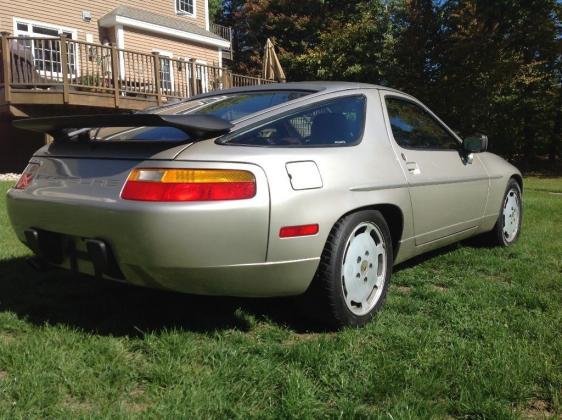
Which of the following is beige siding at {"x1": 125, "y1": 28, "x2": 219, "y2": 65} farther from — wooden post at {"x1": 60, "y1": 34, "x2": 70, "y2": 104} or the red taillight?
the red taillight

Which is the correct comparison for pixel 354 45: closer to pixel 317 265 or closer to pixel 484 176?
pixel 484 176

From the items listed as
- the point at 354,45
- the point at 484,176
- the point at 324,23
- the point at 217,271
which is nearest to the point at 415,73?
the point at 354,45

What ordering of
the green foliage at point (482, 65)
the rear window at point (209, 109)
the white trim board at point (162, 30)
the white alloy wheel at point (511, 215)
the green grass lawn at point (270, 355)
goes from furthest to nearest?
the green foliage at point (482, 65), the white trim board at point (162, 30), the white alloy wheel at point (511, 215), the rear window at point (209, 109), the green grass lawn at point (270, 355)

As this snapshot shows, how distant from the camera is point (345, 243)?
292 cm

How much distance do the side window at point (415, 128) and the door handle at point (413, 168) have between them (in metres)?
0.13

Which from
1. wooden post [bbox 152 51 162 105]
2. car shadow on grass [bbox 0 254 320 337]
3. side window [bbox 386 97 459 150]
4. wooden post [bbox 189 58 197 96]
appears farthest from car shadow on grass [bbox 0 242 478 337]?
wooden post [bbox 189 58 197 96]

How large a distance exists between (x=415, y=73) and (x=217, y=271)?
1862 centimetres

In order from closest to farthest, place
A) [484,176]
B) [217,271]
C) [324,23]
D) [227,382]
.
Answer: [227,382], [217,271], [484,176], [324,23]

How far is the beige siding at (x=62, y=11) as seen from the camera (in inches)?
591

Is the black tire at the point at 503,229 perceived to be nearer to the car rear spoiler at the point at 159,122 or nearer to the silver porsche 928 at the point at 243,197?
the silver porsche 928 at the point at 243,197

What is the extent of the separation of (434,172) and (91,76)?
9919mm

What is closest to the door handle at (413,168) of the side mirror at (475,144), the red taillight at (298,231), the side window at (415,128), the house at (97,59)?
the side window at (415,128)

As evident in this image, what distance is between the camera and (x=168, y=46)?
1923cm

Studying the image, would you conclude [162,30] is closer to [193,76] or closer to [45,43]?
[45,43]
